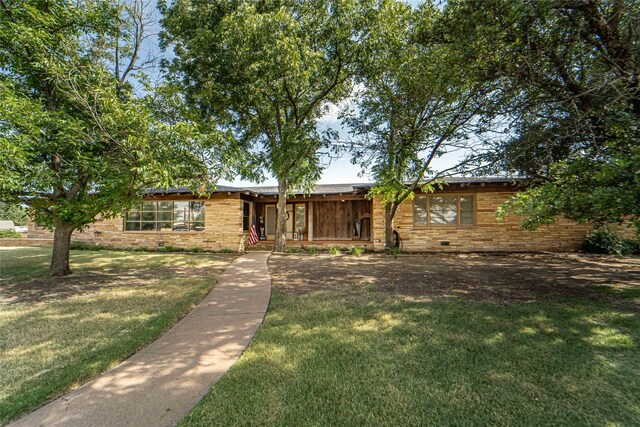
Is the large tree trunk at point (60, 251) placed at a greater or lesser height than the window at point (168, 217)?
lesser

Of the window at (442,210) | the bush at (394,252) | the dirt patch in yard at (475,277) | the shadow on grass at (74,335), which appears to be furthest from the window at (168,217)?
the window at (442,210)

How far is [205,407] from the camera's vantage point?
241cm

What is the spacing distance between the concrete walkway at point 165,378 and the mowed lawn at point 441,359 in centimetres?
24

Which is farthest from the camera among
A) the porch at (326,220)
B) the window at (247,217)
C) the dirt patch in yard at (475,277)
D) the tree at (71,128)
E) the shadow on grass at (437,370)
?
the porch at (326,220)

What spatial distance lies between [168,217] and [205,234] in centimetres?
239

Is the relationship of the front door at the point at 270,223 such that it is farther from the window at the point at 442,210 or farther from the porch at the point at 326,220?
the window at the point at 442,210

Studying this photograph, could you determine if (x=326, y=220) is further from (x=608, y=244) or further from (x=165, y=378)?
(x=165, y=378)

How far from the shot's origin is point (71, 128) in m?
5.58

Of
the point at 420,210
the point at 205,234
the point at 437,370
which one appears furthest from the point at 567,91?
the point at 205,234

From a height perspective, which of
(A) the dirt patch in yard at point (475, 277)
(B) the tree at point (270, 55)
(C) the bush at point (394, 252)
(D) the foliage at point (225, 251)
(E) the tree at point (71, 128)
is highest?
(B) the tree at point (270, 55)

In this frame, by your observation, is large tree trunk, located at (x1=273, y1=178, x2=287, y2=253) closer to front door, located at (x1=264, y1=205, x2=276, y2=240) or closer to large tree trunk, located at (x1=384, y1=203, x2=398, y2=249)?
large tree trunk, located at (x1=384, y1=203, x2=398, y2=249)

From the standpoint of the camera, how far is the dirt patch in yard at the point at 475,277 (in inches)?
224

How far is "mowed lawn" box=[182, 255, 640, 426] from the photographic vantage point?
2.35 m

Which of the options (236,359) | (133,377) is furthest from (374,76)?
(133,377)
